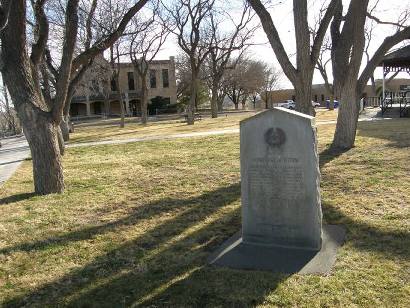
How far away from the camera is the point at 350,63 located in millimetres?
11250

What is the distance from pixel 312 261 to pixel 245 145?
4.81 ft

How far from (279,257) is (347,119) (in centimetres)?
762

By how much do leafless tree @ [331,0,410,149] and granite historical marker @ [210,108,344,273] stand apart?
6.86m

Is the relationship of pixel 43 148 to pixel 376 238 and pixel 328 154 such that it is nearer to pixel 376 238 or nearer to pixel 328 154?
pixel 376 238

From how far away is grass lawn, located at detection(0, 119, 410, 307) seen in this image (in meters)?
4.13

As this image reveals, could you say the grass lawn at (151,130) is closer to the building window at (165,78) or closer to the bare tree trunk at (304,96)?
the bare tree trunk at (304,96)

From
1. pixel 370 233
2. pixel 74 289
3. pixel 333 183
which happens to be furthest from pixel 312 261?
pixel 333 183

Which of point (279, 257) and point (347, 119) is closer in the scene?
point (279, 257)

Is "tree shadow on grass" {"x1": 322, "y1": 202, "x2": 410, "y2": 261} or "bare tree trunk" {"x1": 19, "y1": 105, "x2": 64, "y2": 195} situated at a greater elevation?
"bare tree trunk" {"x1": 19, "y1": 105, "x2": 64, "y2": 195}

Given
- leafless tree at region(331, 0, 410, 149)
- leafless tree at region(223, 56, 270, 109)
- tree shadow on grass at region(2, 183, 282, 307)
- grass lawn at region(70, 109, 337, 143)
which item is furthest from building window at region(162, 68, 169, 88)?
tree shadow on grass at region(2, 183, 282, 307)

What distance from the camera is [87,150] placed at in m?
16.6

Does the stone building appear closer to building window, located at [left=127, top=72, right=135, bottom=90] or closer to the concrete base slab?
building window, located at [left=127, top=72, right=135, bottom=90]

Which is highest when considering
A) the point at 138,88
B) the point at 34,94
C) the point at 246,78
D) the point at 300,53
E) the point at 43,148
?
the point at 246,78

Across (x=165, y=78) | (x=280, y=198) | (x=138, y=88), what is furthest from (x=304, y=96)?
(x=138, y=88)
